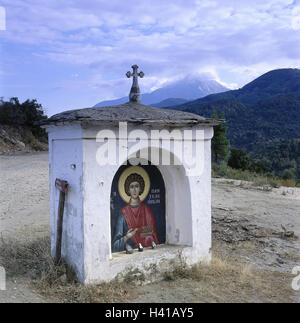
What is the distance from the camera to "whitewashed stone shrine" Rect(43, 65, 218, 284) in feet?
16.6

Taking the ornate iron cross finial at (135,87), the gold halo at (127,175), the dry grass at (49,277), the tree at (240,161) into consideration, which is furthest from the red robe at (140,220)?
the tree at (240,161)

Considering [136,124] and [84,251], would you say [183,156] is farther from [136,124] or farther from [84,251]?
[84,251]

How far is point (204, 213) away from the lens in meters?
6.19

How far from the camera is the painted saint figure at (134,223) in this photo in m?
5.80

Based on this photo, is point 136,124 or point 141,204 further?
point 141,204

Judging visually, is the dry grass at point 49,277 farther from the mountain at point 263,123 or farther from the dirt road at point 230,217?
the mountain at point 263,123

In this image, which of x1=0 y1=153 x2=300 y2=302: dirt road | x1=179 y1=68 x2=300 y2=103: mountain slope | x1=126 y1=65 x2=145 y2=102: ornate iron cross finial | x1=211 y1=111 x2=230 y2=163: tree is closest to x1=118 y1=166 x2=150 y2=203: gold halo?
x1=126 y1=65 x2=145 y2=102: ornate iron cross finial

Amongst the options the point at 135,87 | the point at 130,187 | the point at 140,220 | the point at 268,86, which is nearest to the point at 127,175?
the point at 130,187

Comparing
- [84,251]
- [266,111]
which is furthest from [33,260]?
[266,111]

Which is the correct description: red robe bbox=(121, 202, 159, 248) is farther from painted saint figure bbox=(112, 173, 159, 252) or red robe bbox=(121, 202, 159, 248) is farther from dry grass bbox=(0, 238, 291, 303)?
dry grass bbox=(0, 238, 291, 303)

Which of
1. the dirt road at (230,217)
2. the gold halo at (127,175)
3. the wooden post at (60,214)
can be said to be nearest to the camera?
the wooden post at (60,214)

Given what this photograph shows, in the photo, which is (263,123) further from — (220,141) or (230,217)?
(230,217)

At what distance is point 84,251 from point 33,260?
157cm

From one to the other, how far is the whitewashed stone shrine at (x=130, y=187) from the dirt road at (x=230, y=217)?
2.68ft
